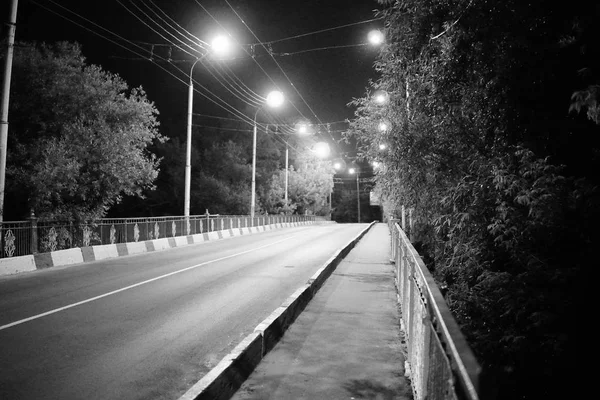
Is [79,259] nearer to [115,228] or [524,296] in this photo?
[115,228]

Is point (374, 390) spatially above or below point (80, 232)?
below

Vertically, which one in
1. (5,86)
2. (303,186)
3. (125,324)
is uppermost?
(303,186)

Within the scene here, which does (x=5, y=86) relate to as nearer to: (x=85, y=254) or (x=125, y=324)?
(x=85, y=254)

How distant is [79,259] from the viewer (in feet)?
48.1

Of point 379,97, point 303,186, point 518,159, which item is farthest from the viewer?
point 303,186

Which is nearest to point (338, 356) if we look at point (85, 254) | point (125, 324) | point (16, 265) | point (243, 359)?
point (243, 359)

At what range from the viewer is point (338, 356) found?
5953mm

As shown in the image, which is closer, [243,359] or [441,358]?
[441,358]

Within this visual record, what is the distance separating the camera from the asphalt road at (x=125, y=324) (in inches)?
191

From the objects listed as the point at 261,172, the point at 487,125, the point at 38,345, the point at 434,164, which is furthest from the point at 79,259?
the point at 261,172

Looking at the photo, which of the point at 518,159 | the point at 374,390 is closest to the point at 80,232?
the point at 374,390

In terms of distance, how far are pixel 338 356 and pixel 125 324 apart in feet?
11.8

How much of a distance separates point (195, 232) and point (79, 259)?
10591mm

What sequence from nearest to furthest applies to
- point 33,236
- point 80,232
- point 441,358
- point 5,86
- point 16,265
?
point 441,358 < point 16,265 < point 5,86 < point 33,236 < point 80,232
